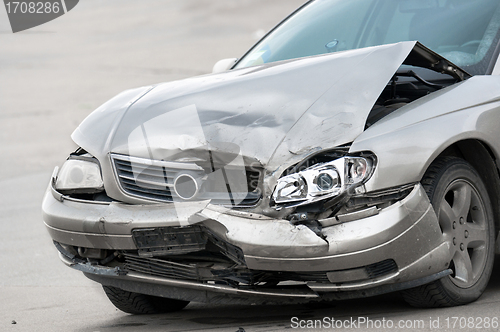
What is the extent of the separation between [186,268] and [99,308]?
52.7 inches

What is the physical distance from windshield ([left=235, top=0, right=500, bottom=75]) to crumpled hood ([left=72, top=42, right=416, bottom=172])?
27.3 inches

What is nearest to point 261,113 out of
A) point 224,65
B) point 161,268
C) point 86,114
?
point 161,268

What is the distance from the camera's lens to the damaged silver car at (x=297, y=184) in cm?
320

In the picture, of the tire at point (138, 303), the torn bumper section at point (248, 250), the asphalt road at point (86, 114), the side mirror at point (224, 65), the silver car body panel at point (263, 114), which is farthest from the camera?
the side mirror at point (224, 65)

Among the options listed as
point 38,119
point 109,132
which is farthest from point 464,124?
point 38,119

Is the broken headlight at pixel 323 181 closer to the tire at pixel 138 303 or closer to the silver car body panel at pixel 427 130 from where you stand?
the silver car body panel at pixel 427 130

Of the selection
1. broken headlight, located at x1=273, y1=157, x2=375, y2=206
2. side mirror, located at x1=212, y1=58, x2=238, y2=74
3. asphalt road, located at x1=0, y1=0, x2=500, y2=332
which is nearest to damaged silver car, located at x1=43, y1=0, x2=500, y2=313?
broken headlight, located at x1=273, y1=157, x2=375, y2=206

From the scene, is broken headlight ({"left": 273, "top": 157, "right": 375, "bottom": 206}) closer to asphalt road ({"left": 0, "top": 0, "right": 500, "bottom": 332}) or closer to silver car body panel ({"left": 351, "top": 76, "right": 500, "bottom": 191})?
silver car body panel ({"left": 351, "top": 76, "right": 500, "bottom": 191})

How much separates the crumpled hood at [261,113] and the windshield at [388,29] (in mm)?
693

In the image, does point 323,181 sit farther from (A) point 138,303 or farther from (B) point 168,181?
(A) point 138,303

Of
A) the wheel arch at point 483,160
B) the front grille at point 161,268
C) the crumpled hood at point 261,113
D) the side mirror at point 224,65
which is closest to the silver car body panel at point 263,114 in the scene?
the crumpled hood at point 261,113

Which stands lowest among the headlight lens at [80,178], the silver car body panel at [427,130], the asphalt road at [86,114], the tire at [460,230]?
the asphalt road at [86,114]

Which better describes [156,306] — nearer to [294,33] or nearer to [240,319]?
[240,319]

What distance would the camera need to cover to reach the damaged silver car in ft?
10.5
